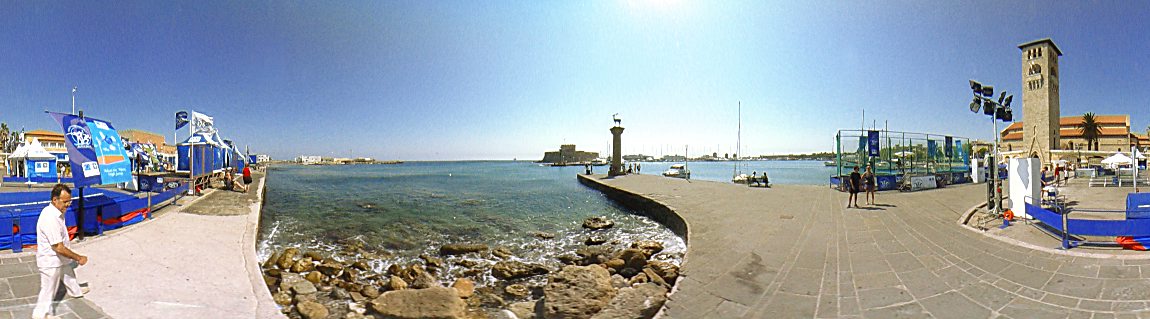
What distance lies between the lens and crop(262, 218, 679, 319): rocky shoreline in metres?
4.95

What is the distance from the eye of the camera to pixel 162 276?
514 centimetres

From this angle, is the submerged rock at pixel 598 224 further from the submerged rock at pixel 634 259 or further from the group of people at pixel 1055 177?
the group of people at pixel 1055 177

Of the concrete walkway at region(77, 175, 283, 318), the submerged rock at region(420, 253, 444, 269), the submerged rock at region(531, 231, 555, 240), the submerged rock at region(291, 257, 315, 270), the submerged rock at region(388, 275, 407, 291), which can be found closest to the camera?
the concrete walkway at region(77, 175, 283, 318)

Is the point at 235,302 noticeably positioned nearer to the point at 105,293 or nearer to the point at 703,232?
the point at 105,293

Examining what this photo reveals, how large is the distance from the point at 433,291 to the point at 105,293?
3.45 meters

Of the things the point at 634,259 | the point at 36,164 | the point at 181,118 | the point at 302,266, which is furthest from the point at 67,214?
the point at 36,164

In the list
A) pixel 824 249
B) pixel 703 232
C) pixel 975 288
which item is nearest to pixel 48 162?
pixel 703 232

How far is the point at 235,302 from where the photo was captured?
4.50 meters

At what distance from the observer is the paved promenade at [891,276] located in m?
4.00

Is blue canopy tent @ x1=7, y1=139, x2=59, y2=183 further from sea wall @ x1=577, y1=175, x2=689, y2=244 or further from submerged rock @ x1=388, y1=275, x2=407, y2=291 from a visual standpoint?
sea wall @ x1=577, y1=175, x2=689, y2=244

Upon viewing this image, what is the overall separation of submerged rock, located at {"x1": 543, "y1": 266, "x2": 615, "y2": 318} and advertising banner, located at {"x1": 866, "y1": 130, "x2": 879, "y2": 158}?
48.5 feet

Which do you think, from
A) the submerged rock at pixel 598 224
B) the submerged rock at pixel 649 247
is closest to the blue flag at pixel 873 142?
the submerged rock at pixel 598 224

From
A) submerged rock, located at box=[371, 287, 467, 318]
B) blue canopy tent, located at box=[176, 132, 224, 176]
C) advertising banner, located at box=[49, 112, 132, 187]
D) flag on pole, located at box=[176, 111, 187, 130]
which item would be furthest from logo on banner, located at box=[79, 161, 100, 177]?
flag on pole, located at box=[176, 111, 187, 130]

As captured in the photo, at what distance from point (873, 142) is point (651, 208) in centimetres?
932
